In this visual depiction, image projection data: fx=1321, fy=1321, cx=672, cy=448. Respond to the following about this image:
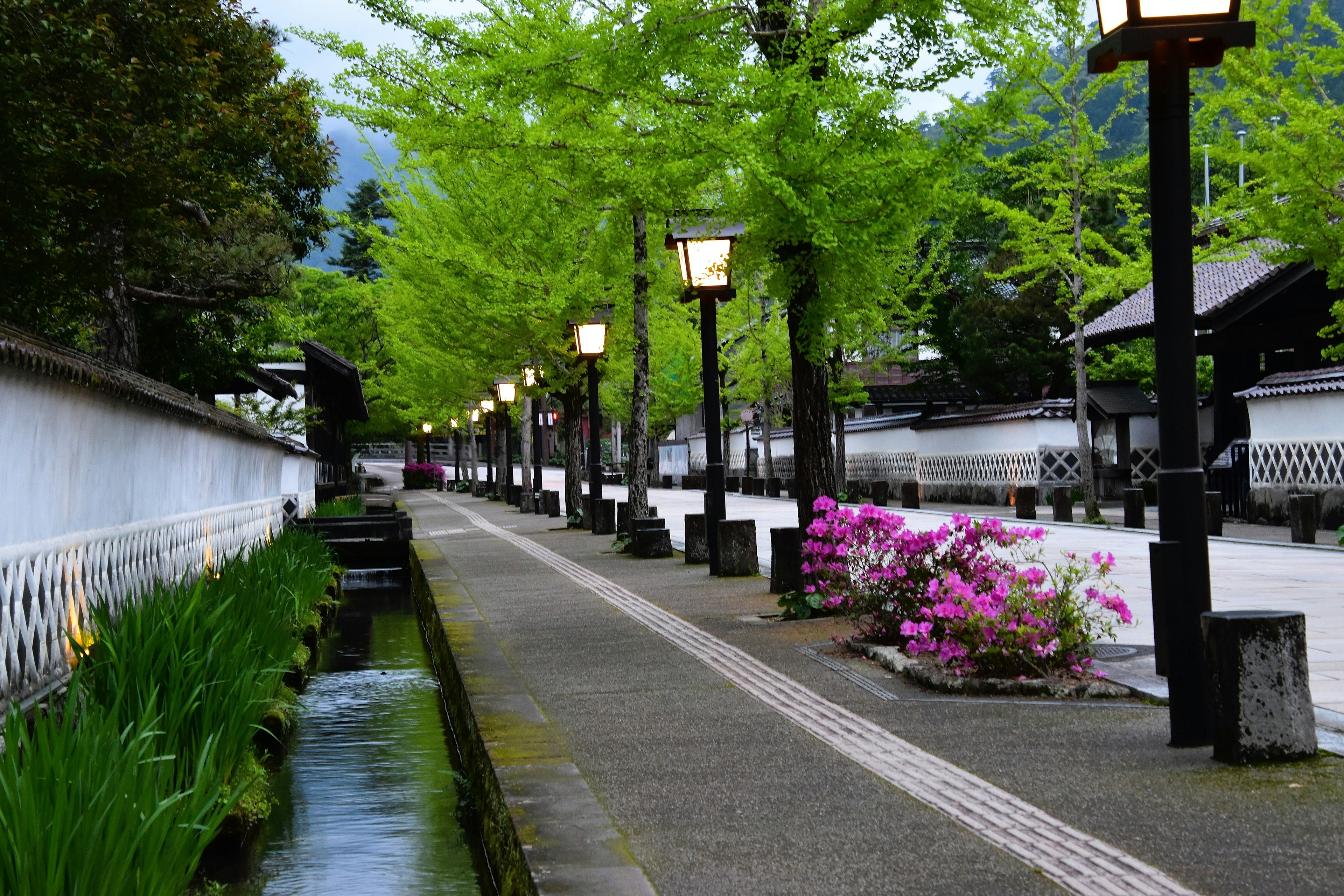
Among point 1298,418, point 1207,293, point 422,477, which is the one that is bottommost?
point 422,477

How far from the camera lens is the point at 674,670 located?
855 centimetres

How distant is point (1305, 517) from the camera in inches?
677

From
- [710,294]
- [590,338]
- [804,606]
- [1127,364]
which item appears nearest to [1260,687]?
[804,606]

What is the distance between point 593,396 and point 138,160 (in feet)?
39.1

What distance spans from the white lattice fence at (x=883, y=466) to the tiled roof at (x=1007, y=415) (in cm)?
142

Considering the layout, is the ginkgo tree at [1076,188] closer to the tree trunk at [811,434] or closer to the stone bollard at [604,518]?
the stone bollard at [604,518]

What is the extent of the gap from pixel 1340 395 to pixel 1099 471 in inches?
468

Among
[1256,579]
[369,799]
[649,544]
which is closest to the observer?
[369,799]

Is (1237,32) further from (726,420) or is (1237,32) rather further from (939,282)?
(726,420)

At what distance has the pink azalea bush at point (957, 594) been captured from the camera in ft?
24.2

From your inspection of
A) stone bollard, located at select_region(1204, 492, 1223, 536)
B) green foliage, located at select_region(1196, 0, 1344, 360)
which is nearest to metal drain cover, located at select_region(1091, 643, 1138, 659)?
green foliage, located at select_region(1196, 0, 1344, 360)

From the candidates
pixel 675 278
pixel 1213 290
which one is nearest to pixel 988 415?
pixel 1213 290

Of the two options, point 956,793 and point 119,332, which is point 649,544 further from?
point 956,793

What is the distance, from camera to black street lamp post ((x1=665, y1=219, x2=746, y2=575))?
512 inches
